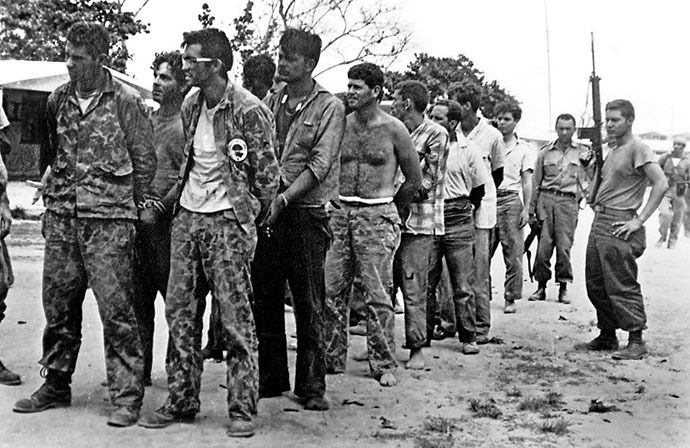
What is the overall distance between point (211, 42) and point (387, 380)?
8.47 ft

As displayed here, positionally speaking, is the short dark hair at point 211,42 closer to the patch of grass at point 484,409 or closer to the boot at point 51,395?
the boot at point 51,395

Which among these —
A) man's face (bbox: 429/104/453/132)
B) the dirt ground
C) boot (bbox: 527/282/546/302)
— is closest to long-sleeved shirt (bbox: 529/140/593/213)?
boot (bbox: 527/282/546/302)

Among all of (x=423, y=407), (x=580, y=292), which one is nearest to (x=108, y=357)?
(x=423, y=407)

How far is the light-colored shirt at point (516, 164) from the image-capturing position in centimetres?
1019

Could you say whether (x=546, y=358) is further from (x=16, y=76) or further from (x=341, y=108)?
(x=16, y=76)

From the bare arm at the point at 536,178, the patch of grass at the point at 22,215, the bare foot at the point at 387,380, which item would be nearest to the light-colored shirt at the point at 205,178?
the bare foot at the point at 387,380

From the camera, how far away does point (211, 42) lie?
5.08m

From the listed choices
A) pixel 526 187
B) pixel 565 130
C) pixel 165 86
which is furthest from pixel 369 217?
pixel 565 130

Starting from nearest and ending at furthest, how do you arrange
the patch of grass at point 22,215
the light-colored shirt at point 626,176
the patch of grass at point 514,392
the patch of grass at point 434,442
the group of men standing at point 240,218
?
the patch of grass at point 434,442
the group of men standing at point 240,218
the patch of grass at point 514,392
the light-colored shirt at point 626,176
the patch of grass at point 22,215

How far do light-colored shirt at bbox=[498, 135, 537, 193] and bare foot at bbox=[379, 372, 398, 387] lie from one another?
13.9 feet

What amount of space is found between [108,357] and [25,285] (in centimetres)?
483

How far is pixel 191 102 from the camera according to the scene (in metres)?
5.22

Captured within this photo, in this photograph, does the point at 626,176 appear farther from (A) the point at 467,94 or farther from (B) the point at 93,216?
(B) the point at 93,216

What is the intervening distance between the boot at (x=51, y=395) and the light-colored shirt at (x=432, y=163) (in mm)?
2992
